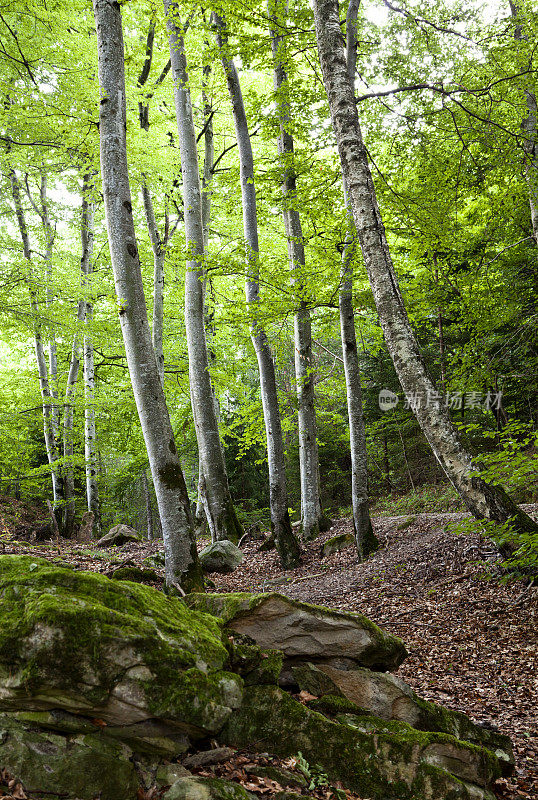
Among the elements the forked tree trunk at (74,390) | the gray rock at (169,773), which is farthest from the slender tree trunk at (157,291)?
the gray rock at (169,773)

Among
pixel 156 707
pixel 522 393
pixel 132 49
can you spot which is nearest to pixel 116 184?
pixel 156 707

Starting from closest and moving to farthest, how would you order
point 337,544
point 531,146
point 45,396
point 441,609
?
1. point 441,609
2. point 531,146
3. point 337,544
4. point 45,396

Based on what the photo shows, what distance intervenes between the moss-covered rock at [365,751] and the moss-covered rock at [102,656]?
22cm

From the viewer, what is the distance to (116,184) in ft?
19.5

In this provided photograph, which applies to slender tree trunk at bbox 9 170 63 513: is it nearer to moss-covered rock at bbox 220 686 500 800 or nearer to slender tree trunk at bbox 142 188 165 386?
slender tree trunk at bbox 142 188 165 386

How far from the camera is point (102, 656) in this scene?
252 centimetres

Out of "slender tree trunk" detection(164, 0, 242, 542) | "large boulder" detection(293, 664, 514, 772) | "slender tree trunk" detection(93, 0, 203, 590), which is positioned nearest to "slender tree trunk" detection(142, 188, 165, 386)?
"slender tree trunk" detection(164, 0, 242, 542)

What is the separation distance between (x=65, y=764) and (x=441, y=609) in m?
5.29

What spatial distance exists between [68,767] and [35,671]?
462 mm

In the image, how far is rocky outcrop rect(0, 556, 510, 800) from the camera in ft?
7.82

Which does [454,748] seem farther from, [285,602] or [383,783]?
[285,602]

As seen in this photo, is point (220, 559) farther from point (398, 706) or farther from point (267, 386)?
point (398, 706)

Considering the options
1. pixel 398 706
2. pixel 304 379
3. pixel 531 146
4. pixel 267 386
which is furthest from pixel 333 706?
pixel 531 146

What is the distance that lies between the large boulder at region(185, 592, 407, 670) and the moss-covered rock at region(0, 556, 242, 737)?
0.80 m
